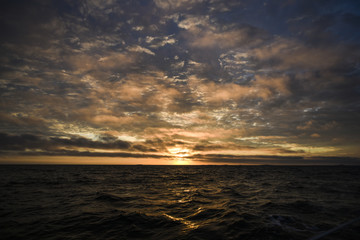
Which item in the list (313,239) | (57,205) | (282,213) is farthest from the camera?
(57,205)

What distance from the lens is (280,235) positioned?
27.2 ft

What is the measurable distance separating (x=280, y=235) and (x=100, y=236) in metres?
8.48

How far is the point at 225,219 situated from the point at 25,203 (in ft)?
53.9

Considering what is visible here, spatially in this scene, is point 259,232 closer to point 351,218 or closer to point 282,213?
point 282,213

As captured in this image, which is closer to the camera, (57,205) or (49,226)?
(49,226)

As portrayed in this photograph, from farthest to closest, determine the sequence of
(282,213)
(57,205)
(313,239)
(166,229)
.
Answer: (57,205), (282,213), (166,229), (313,239)

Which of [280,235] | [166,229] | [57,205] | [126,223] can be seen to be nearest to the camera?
[280,235]

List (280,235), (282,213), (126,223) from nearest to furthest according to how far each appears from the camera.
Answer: (280,235) → (126,223) → (282,213)

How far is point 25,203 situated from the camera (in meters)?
15.3

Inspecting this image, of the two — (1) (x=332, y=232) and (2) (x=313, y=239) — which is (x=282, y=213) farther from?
(2) (x=313, y=239)

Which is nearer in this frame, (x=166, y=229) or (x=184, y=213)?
(x=166, y=229)

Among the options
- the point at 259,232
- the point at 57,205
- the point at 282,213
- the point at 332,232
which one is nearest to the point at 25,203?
the point at 57,205

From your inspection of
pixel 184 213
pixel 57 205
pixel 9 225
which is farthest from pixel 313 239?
pixel 57 205

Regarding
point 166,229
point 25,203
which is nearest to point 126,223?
point 166,229
